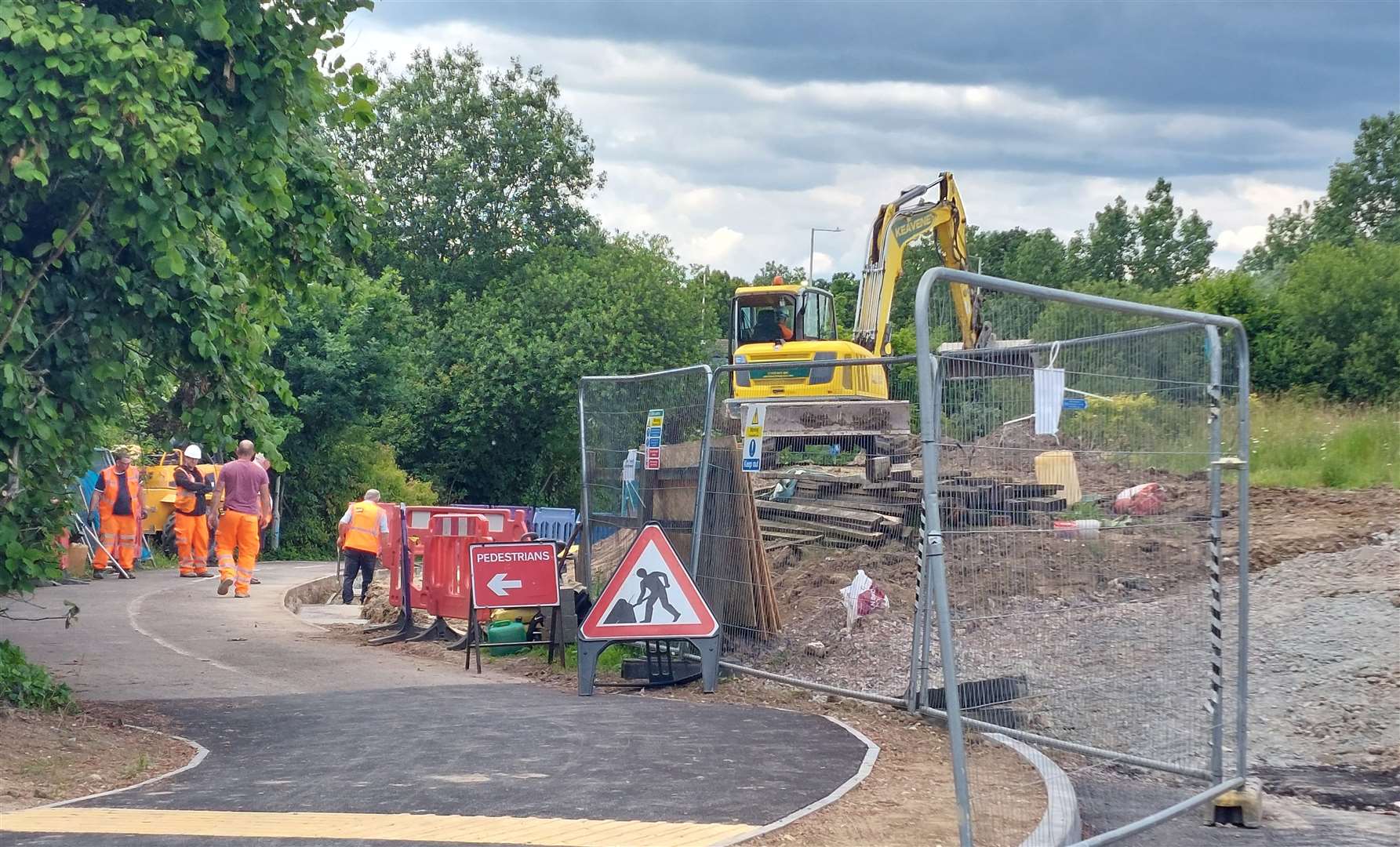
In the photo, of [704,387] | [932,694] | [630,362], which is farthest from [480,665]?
[630,362]

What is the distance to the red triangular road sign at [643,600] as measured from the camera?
33.2 feet

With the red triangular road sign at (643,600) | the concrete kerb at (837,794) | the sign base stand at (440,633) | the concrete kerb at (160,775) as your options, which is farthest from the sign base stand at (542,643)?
the concrete kerb at (837,794)

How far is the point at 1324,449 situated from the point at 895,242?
751cm

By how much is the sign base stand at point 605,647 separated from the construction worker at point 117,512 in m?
12.8

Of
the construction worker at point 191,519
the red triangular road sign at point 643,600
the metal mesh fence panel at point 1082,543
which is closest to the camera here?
the metal mesh fence panel at point 1082,543

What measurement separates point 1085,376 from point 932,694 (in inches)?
134

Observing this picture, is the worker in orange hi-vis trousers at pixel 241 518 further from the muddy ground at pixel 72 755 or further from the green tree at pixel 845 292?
the green tree at pixel 845 292

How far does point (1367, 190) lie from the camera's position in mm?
66125

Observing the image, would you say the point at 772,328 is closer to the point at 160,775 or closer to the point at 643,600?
the point at 643,600

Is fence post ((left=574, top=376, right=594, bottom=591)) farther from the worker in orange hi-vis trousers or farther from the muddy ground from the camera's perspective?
the worker in orange hi-vis trousers

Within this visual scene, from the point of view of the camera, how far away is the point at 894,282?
74.7 ft

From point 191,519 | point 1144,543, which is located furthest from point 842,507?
point 191,519

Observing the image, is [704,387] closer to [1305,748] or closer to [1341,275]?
[1305,748]

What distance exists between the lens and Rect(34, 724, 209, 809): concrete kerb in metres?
6.79
